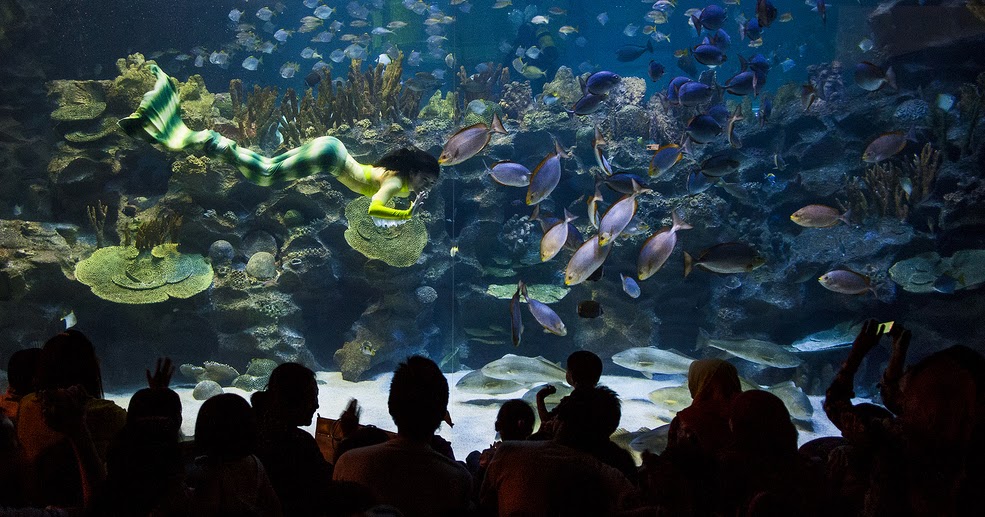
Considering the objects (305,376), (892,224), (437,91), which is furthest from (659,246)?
(437,91)

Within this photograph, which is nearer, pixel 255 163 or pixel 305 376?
pixel 305 376

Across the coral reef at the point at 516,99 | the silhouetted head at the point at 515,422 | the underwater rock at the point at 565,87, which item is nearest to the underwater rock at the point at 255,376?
the silhouetted head at the point at 515,422

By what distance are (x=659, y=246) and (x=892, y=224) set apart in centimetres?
522

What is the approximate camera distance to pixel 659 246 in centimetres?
388

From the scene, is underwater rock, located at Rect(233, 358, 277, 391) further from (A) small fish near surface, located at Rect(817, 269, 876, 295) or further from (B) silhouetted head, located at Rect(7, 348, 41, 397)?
(A) small fish near surface, located at Rect(817, 269, 876, 295)

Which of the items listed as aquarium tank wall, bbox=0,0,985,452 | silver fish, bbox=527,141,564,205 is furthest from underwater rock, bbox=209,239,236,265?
silver fish, bbox=527,141,564,205

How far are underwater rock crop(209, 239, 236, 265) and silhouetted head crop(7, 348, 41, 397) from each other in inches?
185

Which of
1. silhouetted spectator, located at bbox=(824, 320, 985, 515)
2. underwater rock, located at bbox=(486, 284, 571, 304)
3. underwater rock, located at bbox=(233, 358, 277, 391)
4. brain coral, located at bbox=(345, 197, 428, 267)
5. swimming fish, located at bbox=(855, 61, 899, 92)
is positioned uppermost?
swimming fish, located at bbox=(855, 61, 899, 92)

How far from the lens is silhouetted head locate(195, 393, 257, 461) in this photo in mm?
1488

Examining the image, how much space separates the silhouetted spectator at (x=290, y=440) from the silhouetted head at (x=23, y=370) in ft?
3.91

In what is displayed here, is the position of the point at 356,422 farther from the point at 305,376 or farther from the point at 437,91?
the point at 437,91

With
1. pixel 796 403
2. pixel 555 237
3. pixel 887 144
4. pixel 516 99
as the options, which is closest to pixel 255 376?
pixel 555 237

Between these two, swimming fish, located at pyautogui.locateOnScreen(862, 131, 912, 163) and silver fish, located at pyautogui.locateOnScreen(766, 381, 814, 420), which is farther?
swimming fish, located at pyautogui.locateOnScreen(862, 131, 912, 163)

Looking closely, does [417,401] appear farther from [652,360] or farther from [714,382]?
[652,360]
